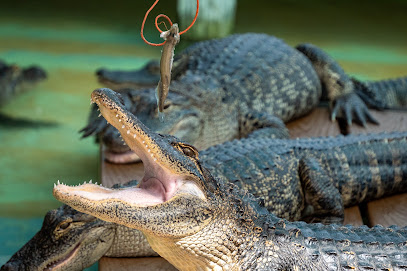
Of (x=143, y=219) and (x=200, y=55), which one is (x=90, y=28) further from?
(x=143, y=219)

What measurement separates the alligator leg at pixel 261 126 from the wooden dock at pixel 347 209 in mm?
277

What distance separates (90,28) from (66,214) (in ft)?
19.0

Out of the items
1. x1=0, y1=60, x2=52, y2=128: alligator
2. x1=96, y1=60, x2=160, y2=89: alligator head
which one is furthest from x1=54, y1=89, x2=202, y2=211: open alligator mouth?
x1=0, y1=60, x2=52, y2=128: alligator

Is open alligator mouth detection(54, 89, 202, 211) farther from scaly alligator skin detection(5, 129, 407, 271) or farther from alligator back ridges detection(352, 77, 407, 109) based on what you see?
alligator back ridges detection(352, 77, 407, 109)

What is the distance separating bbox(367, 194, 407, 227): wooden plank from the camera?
3078 millimetres

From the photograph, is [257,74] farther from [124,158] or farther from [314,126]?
[124,158]

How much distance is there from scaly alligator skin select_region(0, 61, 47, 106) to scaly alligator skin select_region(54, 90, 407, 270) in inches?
180

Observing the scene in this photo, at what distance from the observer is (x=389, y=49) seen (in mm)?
7660

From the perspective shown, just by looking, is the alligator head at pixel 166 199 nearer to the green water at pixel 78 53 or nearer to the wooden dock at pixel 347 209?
the wooden dock at pixel 347 209

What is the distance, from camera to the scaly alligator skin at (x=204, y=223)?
1.73m

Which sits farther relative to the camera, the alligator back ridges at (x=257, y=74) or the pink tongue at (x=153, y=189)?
the alligator back ridges at (x=257, y=74)

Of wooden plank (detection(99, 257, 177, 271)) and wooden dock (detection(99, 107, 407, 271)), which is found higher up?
wooden dock (detection(99, 107, 407, 271))

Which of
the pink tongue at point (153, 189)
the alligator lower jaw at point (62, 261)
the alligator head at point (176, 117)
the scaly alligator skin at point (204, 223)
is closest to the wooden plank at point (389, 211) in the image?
the scaly alligator skin at point (204, 223)

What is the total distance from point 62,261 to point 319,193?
50.0 inches
